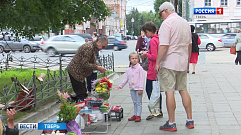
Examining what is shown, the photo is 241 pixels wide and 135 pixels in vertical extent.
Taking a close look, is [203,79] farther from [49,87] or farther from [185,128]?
[185,128]

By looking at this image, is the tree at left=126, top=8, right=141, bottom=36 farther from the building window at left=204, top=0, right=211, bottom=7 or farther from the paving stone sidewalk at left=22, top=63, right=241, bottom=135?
the paving stone sidewalk at left=22, top=63, right=241, bottom=135

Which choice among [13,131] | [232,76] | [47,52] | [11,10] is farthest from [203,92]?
[47,52]

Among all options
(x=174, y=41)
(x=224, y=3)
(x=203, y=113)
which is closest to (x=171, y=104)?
(x=174, y=41)

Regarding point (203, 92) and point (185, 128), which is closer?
point (185, 128)

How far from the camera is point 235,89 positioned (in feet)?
34.1

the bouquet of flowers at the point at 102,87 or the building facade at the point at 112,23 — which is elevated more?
the building facade at the point at 112,23

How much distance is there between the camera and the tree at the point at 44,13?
853cm

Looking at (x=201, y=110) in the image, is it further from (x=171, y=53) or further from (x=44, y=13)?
(x=44, y=13)

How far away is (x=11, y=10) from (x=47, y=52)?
69.2 feet

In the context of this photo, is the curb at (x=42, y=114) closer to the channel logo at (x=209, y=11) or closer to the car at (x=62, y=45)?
the car at (x=62, y=45)

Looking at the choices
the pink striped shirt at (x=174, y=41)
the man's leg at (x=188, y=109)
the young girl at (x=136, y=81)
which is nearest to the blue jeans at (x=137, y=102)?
the young girl at (x=136, y=81)

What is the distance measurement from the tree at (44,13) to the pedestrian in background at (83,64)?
7.06 ft

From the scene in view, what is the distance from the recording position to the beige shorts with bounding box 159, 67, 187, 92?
239 inches

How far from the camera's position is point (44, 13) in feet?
30.5
